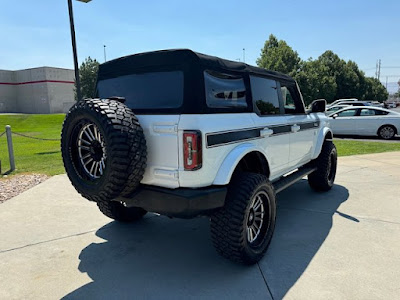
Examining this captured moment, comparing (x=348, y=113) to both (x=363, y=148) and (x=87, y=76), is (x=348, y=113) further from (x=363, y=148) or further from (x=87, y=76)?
(x=87, y=76)

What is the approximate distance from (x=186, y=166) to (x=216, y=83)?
3.02ft

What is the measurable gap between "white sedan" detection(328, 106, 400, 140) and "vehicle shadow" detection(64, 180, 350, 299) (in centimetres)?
1015

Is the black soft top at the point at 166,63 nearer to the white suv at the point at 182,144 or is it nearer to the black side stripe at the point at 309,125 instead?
the white suv at the point at 182,144

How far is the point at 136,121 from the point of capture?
2.60 metres

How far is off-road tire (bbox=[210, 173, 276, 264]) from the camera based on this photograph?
270 centimetres

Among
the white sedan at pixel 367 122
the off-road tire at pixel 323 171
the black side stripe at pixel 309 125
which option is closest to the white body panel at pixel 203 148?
the black side stripe at pixel 309 125

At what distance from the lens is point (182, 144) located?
8.16 feet

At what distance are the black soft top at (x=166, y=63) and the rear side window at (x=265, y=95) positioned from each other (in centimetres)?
13

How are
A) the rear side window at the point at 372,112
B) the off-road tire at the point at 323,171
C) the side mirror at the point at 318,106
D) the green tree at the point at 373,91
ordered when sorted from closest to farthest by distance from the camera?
1. the side mirror at the point at 318,106
2. the off-road tire at the point at 323,171
3. the rear side window at the point at 372,112
4. the green tree at the point at 373,91

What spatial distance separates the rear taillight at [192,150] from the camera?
246cm

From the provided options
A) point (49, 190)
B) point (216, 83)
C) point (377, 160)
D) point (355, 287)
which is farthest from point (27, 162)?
point (377, 160)

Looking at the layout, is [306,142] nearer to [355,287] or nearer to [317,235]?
[317,235]

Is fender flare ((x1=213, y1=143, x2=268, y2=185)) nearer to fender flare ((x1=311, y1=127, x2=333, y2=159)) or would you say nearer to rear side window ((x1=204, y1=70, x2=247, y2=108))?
rear side window ((x1=204, y1=70, x2=247, y2=108))

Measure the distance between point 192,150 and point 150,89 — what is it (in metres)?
0.91
